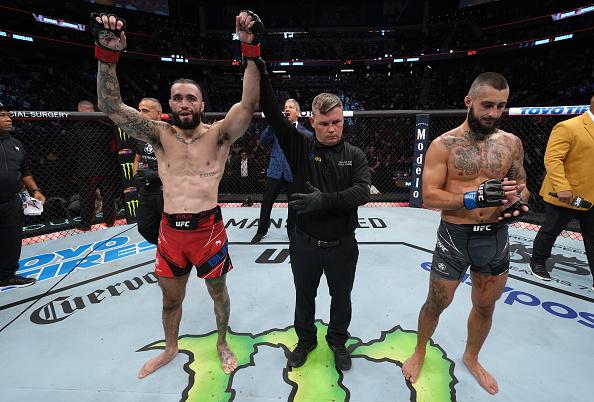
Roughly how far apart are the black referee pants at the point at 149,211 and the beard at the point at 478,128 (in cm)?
233

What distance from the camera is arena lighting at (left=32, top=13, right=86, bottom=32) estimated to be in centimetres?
1325

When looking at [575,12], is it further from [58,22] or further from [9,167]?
[58,22]

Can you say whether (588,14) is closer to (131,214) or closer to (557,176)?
(557,176)

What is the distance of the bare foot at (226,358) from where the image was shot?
1.92m

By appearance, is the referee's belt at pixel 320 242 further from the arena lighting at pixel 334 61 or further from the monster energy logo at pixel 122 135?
the arena lighting at pixel 334 61

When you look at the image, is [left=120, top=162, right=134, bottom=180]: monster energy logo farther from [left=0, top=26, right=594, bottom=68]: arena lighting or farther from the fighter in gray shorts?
[left=0, top=26, right=594, bottom=68]: arena lighting

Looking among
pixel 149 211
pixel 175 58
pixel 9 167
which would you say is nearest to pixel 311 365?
pixel 149 211

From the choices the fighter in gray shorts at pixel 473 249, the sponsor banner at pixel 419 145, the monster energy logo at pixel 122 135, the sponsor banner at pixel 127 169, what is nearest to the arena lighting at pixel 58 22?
the sponsor banner at pixel 127 169

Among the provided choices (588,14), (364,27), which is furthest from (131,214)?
(364,27)

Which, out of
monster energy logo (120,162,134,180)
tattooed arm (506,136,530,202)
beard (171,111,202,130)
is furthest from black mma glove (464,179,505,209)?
monster energy logo (120,162,134,180)

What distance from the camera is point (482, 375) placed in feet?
6.01

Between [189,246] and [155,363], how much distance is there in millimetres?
809

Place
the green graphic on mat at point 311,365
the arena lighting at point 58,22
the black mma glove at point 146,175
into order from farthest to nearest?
1. the arena lighting at point 58,22
2. the black mma glove at point 146,175
3. the green graphic on mat at point 311,365

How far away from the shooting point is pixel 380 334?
2.26m
